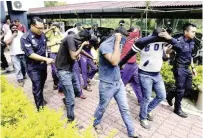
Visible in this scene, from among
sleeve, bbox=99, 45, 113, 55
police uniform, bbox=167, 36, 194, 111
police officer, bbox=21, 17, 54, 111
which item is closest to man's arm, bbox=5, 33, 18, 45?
police officer, bbox=21, 17, 54, 111

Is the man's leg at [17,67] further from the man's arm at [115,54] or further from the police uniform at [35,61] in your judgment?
the man's arm at [115,54]

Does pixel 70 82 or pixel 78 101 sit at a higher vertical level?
pixel 70 82

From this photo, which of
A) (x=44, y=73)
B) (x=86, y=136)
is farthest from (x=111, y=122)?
(x=86, y=136)

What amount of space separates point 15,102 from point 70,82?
91 centimetres

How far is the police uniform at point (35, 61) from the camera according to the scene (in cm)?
376

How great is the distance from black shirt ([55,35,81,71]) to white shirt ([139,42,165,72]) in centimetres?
113

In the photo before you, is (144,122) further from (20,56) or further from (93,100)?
(20,56)

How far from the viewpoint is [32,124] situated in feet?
8.57

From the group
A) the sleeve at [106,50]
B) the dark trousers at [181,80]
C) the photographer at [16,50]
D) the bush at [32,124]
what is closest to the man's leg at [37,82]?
the bush at [32,124]

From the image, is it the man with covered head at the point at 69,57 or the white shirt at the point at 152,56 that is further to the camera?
the white shirt at the point at 152,56

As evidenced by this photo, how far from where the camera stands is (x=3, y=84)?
4.23 meters

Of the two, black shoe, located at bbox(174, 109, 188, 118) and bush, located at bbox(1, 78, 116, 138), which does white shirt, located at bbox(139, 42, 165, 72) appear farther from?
bush, located at bbox(1, 78, 116, 138)

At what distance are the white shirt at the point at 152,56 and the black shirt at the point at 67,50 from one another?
113cm

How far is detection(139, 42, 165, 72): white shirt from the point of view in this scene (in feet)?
12.0
